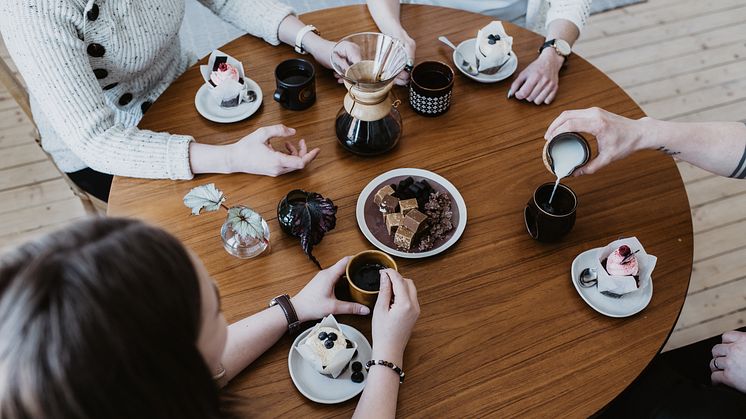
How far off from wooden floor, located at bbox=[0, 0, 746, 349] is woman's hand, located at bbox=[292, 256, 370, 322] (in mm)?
1478

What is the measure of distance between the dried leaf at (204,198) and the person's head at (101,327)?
0.48 meters

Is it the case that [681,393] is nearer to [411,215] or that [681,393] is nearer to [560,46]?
[411,215]

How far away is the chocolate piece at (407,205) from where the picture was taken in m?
1.30

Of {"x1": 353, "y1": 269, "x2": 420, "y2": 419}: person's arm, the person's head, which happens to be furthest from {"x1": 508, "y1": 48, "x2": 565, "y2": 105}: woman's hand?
the person's head

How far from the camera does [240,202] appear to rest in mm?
1371

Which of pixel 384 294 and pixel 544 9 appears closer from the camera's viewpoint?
pixel 384 294

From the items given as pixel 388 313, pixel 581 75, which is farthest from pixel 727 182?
pixel 388 313

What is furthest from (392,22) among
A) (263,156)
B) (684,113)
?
(684,113)

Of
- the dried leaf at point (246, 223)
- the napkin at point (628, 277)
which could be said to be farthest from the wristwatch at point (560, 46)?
the dried leaf at point (246, 223)

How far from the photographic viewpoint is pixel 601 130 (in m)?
1.33

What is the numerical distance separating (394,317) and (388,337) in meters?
0.04

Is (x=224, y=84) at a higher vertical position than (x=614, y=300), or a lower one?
higher

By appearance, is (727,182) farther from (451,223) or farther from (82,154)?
(82,154)

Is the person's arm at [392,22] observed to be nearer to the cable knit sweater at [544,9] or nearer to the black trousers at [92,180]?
the cable knit sweater at [544,9]
